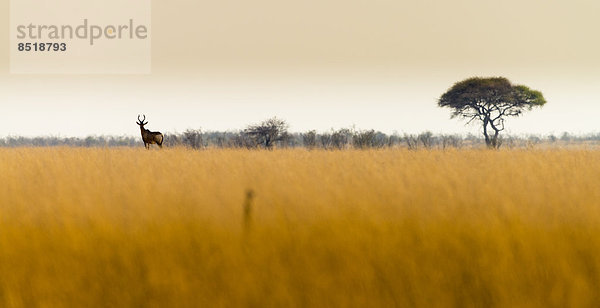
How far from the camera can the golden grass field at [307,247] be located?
3680 mm

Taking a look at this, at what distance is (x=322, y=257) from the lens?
4.12 m

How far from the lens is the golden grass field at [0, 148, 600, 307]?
3680 mm

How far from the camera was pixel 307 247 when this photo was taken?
429cm

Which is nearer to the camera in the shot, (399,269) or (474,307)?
(474,307)

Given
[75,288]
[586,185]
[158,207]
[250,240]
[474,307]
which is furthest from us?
[586,185]

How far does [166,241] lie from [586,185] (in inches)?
220

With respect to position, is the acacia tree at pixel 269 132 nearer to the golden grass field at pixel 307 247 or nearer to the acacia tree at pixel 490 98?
the acacia tree at pixel 490 98

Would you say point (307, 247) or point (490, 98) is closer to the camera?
point (307, 247)

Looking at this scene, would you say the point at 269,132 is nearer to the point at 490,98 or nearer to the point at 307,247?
the point at 490,98

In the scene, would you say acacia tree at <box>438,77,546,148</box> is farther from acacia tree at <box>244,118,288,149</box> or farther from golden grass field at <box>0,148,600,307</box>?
golden grass field at <box>0,148,600,307</box>

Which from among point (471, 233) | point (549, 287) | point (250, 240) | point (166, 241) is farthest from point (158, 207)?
point (549, 287)

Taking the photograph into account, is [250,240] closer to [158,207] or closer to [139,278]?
[139,278]

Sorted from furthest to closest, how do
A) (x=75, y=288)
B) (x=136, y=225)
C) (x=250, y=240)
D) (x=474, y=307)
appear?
(x=136, y=225) → (x=250, y=240) → (x=75, y=288) → (x=474, y=307)

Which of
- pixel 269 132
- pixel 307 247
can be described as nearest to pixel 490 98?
pixel 269 132
